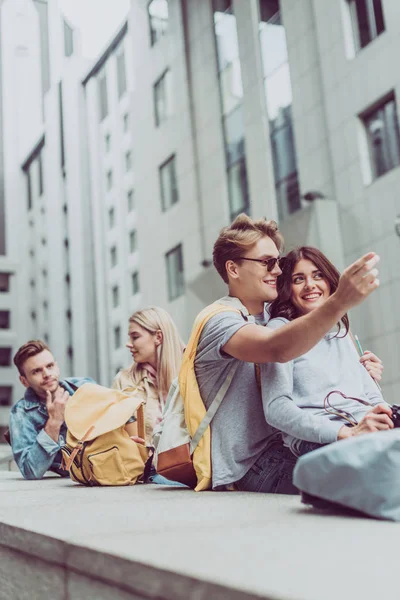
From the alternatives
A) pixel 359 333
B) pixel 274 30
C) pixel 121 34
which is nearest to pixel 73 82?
pixel 121 34

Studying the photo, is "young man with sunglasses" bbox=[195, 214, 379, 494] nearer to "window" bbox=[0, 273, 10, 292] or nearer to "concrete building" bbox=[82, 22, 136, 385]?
"concrete building" bbox=[82, 22, 136, 385]

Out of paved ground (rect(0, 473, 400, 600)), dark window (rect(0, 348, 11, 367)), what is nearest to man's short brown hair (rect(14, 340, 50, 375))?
paved ground (rect(0, 473, 400, 600))

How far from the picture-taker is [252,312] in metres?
3.73

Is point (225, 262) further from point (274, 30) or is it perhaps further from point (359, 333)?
point (274, 30)

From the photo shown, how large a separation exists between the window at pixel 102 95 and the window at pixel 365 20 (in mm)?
29632

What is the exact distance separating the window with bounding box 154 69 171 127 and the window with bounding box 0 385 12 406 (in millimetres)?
45731

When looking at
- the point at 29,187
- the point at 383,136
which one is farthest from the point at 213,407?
the point at 29,187

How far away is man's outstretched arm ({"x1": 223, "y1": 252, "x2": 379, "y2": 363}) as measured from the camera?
2.76m

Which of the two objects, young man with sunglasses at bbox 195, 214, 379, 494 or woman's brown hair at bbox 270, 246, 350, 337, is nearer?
young man with sunglasses at bbox 195, 214, 379, 494

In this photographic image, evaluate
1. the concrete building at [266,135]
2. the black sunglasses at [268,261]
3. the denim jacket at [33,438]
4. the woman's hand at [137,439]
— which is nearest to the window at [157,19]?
the concrete building at [266,135]

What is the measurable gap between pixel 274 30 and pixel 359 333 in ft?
27.1

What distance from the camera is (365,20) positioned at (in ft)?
51.1

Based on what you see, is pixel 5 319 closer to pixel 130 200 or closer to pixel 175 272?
pixel 130 200

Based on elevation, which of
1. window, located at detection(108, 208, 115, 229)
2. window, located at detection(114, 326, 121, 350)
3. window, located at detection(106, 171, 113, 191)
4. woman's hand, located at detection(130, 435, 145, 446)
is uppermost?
window, located at detection(106, 171, 113, 191)
